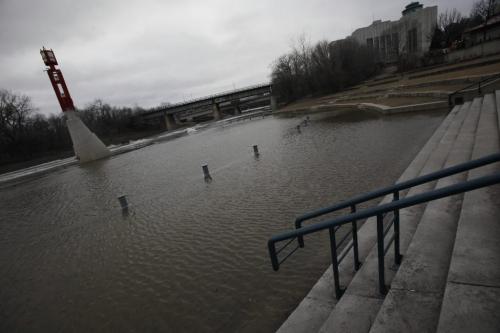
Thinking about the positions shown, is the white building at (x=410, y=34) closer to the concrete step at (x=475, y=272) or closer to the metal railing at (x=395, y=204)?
the concrete step at (x=475, y=272)

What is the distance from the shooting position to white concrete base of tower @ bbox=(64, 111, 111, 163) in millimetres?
31969

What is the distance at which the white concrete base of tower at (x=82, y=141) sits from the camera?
32.0m

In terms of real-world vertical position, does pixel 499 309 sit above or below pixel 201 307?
above

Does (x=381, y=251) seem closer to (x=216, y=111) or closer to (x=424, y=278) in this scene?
(x=424, y=278)

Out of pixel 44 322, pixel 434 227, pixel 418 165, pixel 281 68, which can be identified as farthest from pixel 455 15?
pixel 44 322

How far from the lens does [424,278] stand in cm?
258

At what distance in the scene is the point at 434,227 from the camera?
3371 mm

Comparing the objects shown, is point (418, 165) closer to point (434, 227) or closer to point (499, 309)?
point (434, 227)

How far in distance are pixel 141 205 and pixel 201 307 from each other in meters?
6.91

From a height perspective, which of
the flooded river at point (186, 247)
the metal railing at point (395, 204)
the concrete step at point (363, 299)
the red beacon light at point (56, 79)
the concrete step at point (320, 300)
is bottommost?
the flooded river at point (186, 247)

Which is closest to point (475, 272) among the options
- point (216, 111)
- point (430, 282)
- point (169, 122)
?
point (430, 282)

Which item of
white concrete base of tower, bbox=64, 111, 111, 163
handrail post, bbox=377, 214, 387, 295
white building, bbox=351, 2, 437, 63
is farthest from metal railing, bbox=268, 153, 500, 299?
white building, bbox=351, 2, 437, 63

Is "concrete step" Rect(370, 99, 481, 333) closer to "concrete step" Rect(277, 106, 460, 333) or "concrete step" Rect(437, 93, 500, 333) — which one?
"concrete step" Rect(437, 93, 500, 333)

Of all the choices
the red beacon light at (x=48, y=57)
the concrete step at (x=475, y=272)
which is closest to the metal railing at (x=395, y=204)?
the concrete step at (x=475, y=272)
